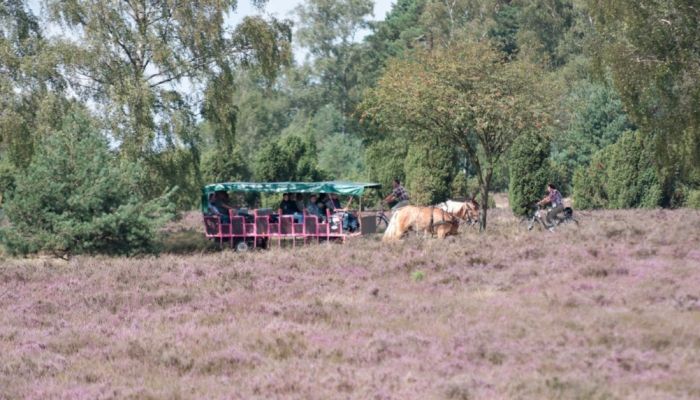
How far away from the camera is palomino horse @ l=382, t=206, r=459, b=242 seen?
28.2m

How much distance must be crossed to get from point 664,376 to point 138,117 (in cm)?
2624

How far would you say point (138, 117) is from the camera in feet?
114

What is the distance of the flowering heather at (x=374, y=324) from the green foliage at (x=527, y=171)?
1929 centimetres

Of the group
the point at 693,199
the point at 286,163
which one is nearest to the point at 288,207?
the point at 693,199

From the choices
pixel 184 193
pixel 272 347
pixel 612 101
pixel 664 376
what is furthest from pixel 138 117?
pixel 612 101

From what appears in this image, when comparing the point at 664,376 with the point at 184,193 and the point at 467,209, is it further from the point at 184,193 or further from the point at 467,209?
the point at 184,193

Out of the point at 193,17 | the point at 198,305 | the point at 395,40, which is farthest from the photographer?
the point at 395,40

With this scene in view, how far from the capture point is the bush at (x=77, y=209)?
27.6m

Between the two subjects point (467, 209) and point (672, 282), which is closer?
point (672, 282)

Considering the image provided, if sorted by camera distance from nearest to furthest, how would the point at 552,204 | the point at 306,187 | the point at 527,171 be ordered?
the point at 306,187 < the point at 552,204 < the point at 527,171

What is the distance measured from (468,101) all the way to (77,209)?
1441cm

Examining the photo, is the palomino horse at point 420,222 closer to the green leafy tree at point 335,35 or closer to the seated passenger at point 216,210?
the seated passenger at point 216,210

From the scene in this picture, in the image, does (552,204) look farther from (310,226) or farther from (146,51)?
(146,51)

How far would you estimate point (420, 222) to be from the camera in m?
28.2
